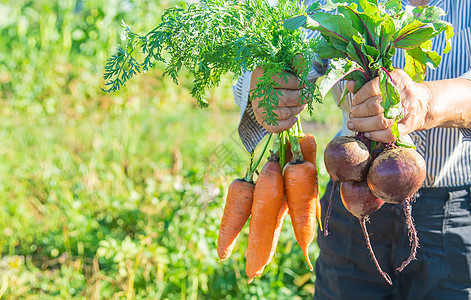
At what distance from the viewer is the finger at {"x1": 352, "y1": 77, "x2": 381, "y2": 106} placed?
1190 mm

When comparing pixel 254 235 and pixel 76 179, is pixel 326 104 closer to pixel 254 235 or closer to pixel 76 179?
pixel 76 179

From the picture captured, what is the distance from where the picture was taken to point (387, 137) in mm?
1212

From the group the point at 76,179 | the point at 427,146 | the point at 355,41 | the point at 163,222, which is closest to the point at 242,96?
the point at 355,41

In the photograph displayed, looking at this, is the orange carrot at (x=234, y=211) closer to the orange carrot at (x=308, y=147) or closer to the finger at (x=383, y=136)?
the orange carrot at (x=308, y=147)

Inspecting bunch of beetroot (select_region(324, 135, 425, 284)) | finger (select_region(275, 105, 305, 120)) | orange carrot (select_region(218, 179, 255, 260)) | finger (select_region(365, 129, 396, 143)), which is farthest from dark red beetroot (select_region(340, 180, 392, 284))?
orange carrot (select_region(218, 179, 255, 260))

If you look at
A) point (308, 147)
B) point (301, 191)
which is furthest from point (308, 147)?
point (301, 191)

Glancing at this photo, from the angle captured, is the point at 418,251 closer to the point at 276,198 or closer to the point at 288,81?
the point at 276,198

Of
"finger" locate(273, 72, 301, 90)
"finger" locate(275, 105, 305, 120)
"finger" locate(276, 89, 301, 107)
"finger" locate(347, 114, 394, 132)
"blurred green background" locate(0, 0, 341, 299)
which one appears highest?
"finger" locate(273, 72, 301, 90)

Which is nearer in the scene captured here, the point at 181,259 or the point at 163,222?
the point at 181,259

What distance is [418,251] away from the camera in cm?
155

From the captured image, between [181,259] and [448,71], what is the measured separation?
1.58 metres

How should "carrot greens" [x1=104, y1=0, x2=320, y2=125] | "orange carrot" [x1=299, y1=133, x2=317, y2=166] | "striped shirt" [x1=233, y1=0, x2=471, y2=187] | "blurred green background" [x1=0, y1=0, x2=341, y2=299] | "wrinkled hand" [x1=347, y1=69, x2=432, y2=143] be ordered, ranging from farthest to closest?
1. "blurred green background" [x1=0, y1=0, x2=341, y2=299]
2. "orange carrot" [x1=299, y1=133, x2=317, y2=166]
3. "striped shirt" [x1=233, y1=0, x2=471, y2=187]
4. "carrot greens" [x1=104, y1=0, x2=320, y2=125]
5. "wrinkled hand" [x1=347, y1=69, x2=432, y2=143]

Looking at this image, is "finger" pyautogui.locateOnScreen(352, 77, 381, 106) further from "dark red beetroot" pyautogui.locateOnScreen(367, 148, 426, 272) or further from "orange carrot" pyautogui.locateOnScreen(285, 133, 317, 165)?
"orange carrot" pyautogui.locateOnScreen(285, 133, 317, 165)

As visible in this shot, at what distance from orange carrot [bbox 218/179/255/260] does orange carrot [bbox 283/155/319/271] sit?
15cm
